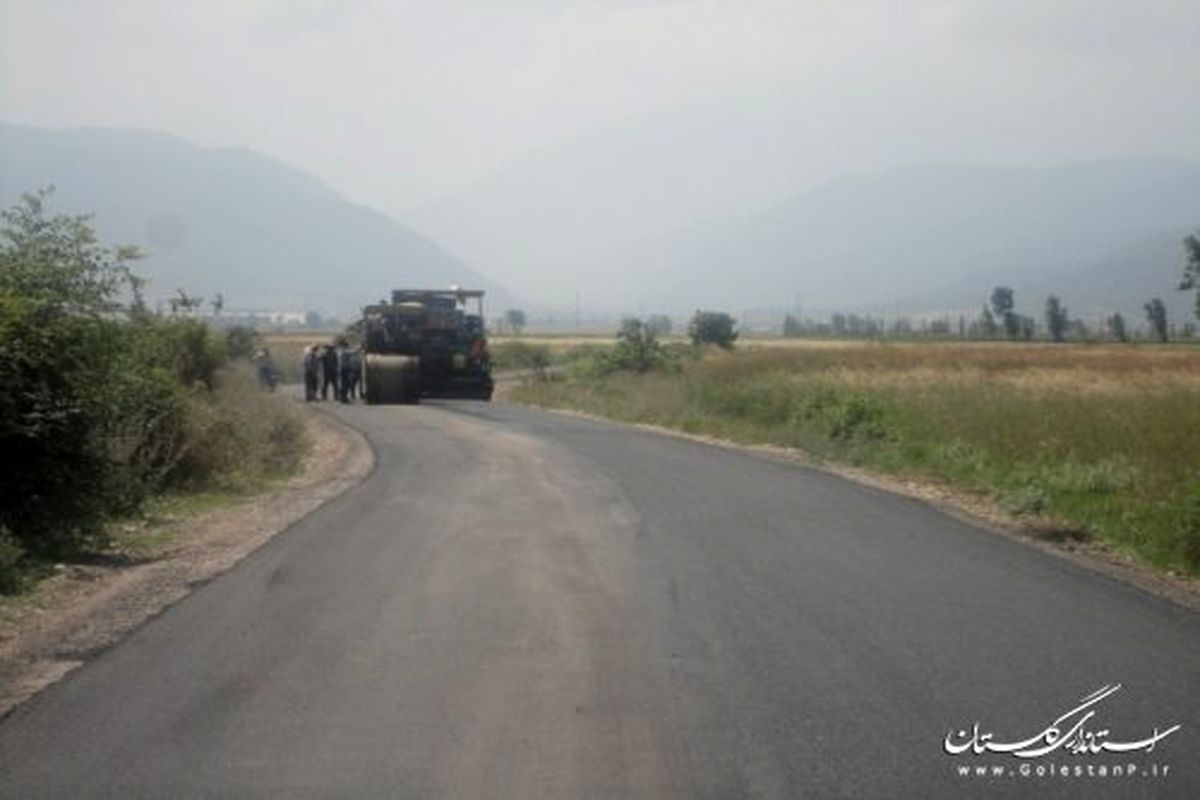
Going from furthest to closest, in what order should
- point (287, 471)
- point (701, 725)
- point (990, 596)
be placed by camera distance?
point (287, 471) < point (990, 596) < point (701, 725)

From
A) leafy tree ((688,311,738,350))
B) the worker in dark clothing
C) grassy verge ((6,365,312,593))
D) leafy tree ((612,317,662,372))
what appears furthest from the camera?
leafy tree ((688,311,738,350))

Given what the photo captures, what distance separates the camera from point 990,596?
36.0 feet

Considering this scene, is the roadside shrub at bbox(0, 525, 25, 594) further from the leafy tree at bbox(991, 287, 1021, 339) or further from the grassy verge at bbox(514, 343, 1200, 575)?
the leafy tree at bbox(991, 287, 1021, 339)

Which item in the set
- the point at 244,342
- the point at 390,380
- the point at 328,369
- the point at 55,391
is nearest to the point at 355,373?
the point at 328,369

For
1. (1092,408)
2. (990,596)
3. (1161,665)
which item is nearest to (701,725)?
(1161,665)

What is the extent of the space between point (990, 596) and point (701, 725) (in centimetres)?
451

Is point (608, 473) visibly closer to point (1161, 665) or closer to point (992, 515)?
point (992, 515)

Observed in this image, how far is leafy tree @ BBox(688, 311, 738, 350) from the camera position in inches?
3438

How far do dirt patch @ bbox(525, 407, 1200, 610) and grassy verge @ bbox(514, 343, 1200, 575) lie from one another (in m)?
0.23

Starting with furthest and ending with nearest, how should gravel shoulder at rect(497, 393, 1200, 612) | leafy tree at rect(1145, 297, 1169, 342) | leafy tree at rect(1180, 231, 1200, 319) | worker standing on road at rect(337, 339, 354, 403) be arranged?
leafy tree at rect(1145, 297, 1169, 342) < leafy tree at rect(1180, 231, 1200, 319) < worker standing on road at rect(337, 339, 354, 403) < gravel shoulder at rect(497, 393, 1200, 612)

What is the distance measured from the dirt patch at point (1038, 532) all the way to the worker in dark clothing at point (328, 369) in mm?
20659

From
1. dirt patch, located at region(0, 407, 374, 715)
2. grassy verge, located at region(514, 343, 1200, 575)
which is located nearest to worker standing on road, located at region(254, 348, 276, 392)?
grassy verge, located at region(514, 343, 1200, 575)

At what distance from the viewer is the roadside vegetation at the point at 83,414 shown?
1341 centimetres

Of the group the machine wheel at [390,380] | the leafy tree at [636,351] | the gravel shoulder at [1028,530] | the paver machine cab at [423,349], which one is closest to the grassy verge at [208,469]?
the gravel shoulder at [1028,530]
